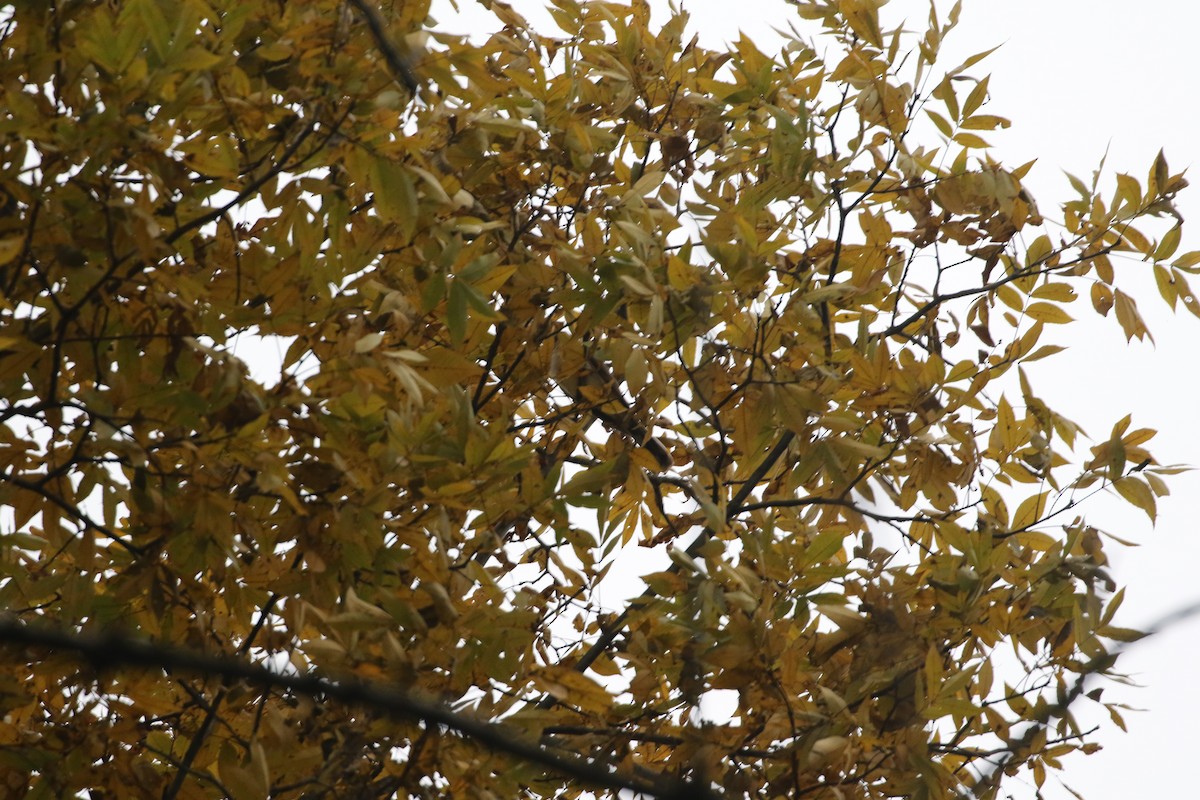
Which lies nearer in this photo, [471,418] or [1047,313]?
[471,418]

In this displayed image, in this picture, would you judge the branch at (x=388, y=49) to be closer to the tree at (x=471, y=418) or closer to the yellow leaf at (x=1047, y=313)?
the tree at (x=471, y=418)

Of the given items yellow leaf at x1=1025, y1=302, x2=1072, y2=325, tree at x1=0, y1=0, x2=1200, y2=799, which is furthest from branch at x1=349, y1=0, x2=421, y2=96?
yellow leaf at x1=1025, y1=302, x2=1072, y2=325

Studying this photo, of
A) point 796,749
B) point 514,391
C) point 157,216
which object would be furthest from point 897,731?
→ point 157,216

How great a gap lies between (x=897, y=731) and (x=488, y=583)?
3.15 feet

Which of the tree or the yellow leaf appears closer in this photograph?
the tree

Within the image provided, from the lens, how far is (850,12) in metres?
3.25

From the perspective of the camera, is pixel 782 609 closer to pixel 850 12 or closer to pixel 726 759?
A: pixel 726 759

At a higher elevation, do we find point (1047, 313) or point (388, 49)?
point (1047, 313)

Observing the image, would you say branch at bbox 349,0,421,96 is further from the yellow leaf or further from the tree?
the yellow leaf

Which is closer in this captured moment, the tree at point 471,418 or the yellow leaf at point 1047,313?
the tree at point 471,418

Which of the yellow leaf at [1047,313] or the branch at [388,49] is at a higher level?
the yellow leaf at [1047,313]

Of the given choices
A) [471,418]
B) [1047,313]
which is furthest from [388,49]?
[1047,313]

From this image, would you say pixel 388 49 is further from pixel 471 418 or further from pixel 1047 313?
pixel 1047 313

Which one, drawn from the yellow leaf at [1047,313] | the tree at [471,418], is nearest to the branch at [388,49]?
the tree at [471,418]
